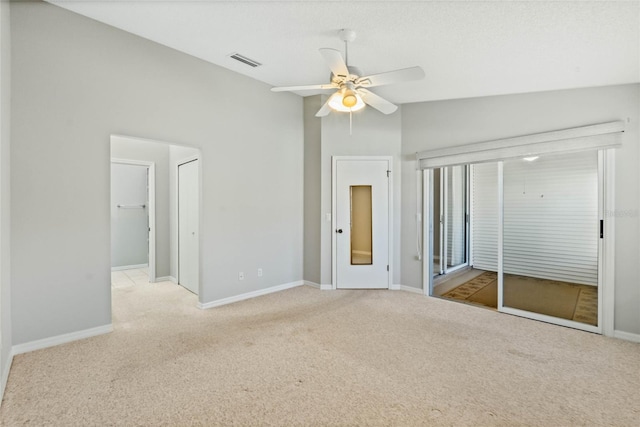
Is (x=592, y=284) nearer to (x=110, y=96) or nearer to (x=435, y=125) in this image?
(x=435, y=125)

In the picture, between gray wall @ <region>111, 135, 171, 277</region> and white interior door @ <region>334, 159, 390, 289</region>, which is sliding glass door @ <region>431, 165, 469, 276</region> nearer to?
white interior door @ <region>334, 159, 390, 289</region>

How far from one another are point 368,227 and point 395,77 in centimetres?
270

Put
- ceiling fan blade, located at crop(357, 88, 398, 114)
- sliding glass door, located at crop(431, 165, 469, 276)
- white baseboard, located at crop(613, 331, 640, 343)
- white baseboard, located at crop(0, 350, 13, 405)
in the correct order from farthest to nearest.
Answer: sliding glass door, located at crop(431, 165, 469, 276) → white baseboard, located at crop(613, 331, 640, 343) → ceiling fan blade, located at crop(357, 88, 398, 114) → white baseboard, located at crop(0, 350, 13, 405)

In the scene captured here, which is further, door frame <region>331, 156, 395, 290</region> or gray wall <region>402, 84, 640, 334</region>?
door frame <region>331, 156, 395, 290</region>

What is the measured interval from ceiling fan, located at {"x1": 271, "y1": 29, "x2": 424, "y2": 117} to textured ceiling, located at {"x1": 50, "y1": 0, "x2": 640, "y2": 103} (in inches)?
14.6

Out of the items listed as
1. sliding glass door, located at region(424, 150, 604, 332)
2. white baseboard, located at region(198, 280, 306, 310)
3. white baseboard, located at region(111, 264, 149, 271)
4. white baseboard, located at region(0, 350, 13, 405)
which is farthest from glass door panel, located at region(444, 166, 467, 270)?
white baseboard, located at region(111, 264, 149, 271)

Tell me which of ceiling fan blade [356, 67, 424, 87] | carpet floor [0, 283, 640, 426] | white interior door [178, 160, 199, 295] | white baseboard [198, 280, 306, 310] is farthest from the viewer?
white interior door [178, 160, 199, 295]

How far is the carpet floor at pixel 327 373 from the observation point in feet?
6.33

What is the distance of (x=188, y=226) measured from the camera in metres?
4.83

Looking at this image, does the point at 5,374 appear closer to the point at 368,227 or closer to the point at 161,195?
the point at 161,195

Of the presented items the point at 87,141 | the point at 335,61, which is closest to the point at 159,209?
the point at 87,141

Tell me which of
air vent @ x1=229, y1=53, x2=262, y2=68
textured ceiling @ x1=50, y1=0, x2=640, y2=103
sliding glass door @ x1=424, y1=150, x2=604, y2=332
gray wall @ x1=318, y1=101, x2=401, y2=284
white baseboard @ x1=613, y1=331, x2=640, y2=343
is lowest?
white baseboard @ x1=613, y1=331, x2=640, y2=343

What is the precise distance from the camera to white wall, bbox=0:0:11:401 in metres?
2.24

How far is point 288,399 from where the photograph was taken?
81.9 inches
